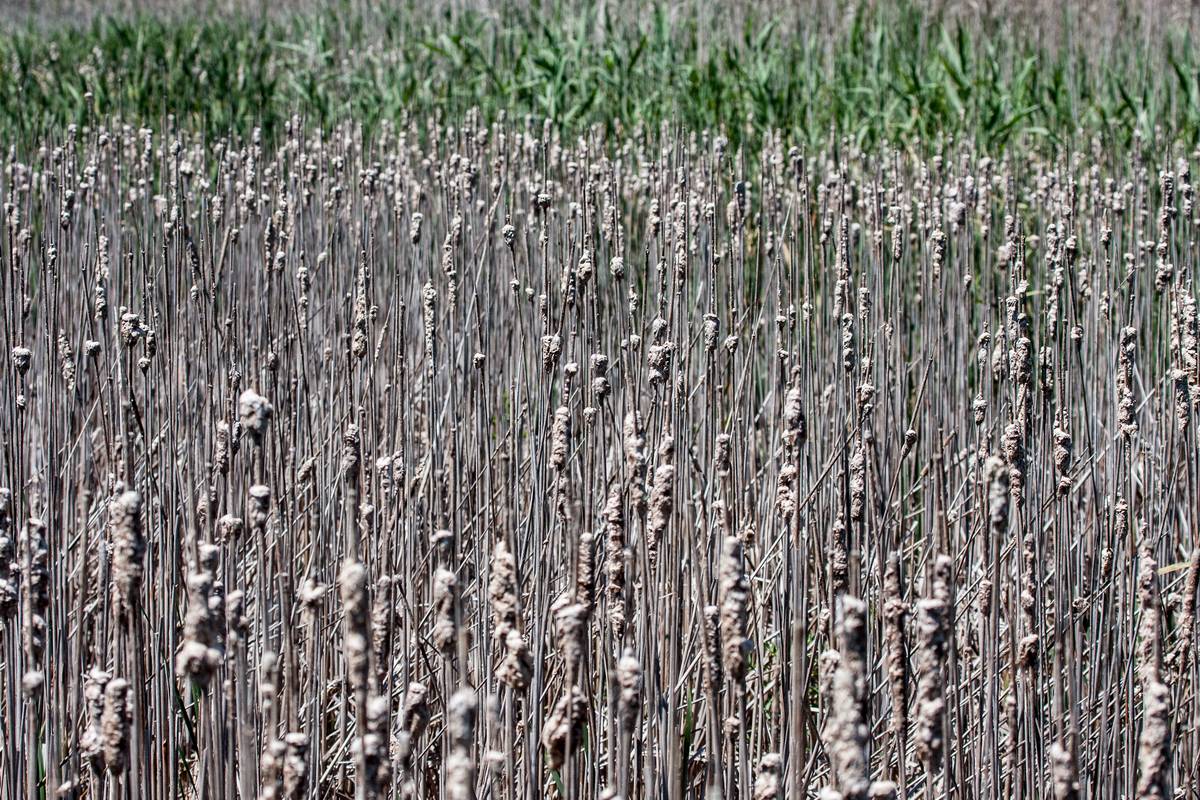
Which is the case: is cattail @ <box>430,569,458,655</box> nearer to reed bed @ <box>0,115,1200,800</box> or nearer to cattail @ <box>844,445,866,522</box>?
reed bed @ <box>0,115,1200,800</box>

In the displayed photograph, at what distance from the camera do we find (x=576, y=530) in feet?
4.20

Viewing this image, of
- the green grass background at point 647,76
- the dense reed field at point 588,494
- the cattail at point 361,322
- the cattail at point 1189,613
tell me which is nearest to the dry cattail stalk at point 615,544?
the dense reed field at point 588,494

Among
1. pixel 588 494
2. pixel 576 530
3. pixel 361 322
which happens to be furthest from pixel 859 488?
pixel 361 322

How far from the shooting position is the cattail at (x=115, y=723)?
39.6 inches

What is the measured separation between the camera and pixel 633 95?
18.1ft

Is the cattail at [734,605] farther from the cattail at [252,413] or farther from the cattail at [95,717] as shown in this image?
the cattail at [95,717]

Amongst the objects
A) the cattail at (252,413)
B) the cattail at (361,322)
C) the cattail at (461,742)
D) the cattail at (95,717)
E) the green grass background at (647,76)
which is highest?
the green grass background at (647,76)

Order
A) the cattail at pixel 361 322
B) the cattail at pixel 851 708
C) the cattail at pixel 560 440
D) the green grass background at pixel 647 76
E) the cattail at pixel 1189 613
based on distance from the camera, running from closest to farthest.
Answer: the cattail at pixel 851 708 → the cattail at pixel 1189 613 → the cattail at pixel 560 440 → the cattail at pixel 361 322 → the green grass background at pixel 647 76

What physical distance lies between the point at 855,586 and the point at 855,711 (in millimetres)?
714

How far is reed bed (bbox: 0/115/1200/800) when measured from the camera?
1140mm

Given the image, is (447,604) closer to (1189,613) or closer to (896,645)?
(896,645)

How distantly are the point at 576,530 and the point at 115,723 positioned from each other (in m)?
0.44

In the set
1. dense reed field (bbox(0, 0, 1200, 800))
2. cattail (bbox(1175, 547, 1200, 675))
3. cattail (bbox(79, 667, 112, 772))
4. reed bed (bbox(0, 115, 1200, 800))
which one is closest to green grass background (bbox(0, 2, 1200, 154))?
dense reed field (bbox(0, 0, 1200, 800))

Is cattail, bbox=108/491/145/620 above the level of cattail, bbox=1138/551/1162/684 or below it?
above
